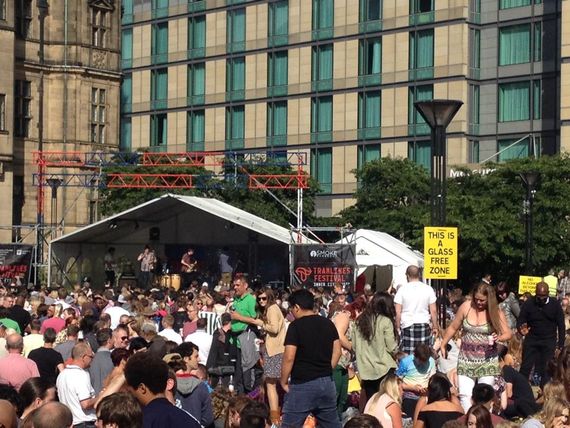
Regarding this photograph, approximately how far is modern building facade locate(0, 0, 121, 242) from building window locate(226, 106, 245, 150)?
713 inches

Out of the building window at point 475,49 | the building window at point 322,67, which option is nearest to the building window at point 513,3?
the building window at point 475,49

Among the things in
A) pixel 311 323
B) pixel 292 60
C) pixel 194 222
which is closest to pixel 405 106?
pixel 292 60

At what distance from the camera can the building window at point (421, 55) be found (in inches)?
2901

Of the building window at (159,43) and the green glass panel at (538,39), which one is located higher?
the building window at (159,43)

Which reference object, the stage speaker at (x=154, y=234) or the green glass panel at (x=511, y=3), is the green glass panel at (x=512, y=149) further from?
the stage speaker at (x=154, y=234)

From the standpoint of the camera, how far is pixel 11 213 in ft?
202

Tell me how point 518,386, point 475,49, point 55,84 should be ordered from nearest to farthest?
point 518,386
point 55,84
point 475,49

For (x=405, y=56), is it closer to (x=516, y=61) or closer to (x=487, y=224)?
(x=516, y=61)

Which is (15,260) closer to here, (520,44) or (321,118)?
(520,44)

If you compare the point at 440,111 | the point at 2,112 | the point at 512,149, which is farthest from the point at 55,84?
the point at 440,111

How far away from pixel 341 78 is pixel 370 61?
185 cm

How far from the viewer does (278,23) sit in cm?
8019

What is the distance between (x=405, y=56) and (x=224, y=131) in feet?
40.9

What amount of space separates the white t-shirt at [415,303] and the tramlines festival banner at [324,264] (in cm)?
2156
